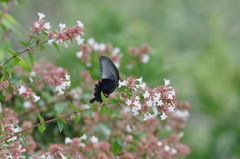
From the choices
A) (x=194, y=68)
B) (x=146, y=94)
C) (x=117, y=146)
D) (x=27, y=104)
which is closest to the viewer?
(x=146, y=94)

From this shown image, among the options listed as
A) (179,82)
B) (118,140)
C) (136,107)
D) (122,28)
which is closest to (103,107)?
(136,107)

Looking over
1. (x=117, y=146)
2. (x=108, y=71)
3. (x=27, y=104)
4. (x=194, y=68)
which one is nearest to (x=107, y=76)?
(x=108, y=71)

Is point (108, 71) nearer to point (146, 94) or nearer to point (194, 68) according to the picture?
point (146, 94)

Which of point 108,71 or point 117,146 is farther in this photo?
point 117,146

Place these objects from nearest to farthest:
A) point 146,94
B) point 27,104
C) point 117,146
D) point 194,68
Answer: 1. point 146,94
2. point 117,146
3. point 27,104
4. point 194,68

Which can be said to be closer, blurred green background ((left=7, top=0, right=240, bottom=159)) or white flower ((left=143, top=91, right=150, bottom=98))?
white flower ((left=143, top=91, right=150, bottom=98))

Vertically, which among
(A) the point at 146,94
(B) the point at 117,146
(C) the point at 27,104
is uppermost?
(C) the point at 27,104

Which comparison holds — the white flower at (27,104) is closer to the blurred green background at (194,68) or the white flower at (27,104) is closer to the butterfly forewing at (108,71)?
the blurred green background at (194,68)

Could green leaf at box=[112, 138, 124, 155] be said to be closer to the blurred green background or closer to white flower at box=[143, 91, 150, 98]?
the blurred green background

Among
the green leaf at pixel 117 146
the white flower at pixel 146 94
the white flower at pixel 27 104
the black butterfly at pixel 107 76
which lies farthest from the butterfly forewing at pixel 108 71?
the white flower at pixel 27 104

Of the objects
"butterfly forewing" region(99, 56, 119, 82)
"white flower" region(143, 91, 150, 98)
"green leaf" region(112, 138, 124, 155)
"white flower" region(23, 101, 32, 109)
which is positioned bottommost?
"white flower" region(143, 91, 150, 98)

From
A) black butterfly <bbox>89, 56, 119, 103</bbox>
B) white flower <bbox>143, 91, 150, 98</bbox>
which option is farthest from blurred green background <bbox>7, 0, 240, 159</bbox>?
white flower <bbox>143, 91, 150, 98</bbox>
